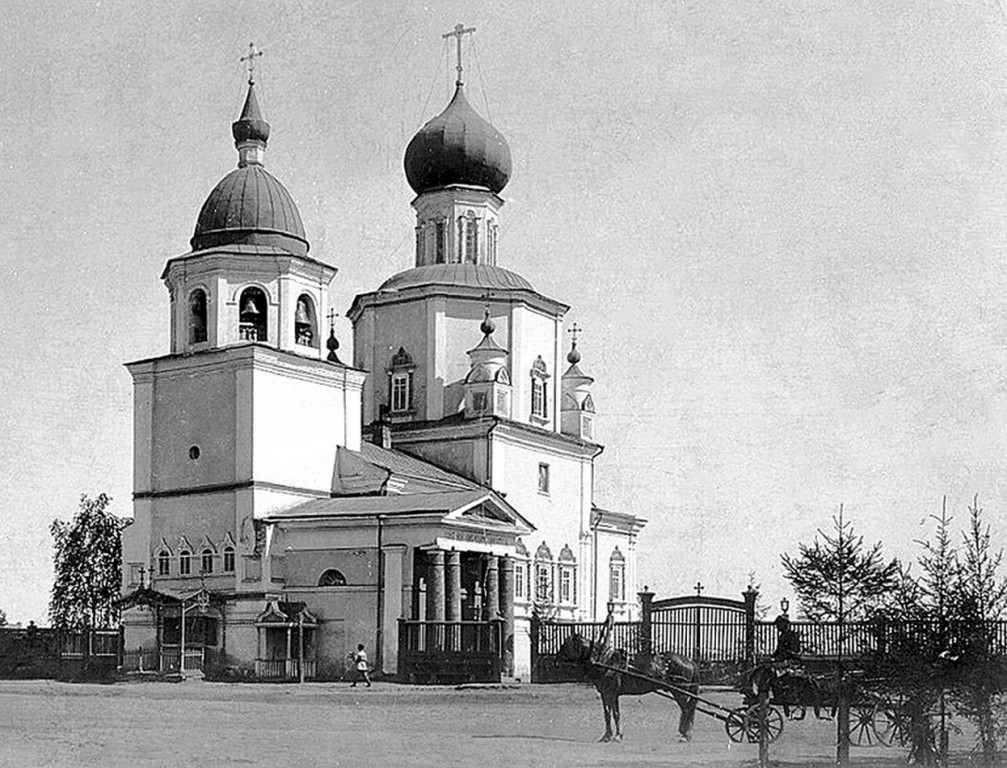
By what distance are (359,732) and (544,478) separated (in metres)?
28.5

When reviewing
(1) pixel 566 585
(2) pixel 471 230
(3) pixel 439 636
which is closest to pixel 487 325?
(2) pixel 471 230

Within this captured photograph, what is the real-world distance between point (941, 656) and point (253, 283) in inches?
1014

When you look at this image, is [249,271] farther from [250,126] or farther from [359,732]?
[359,732]

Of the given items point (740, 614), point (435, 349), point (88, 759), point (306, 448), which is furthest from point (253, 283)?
point (88, 759)

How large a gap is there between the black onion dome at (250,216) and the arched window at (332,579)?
8243 millimetres

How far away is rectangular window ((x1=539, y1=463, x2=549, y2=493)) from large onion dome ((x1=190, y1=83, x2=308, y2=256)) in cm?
1193

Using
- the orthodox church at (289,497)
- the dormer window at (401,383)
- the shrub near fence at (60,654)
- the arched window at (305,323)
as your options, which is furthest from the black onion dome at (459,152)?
the shrub near fence at (60,654)

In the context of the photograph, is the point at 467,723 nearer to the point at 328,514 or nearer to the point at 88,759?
the point at 88,759

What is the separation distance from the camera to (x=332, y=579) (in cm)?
3619

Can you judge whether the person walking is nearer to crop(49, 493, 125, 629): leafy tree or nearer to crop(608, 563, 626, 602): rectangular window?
crop(608, 563, 626, 602): rectangular window

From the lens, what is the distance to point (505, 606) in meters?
37.6

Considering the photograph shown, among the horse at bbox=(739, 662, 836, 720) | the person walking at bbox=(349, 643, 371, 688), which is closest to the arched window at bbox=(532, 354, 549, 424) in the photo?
the person walking at bbox=(349, 643, 371, 688)

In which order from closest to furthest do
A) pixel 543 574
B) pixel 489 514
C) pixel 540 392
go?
pixel 489 514
pixel 543 574
pixel 540 392

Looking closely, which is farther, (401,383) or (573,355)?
(573,355)
